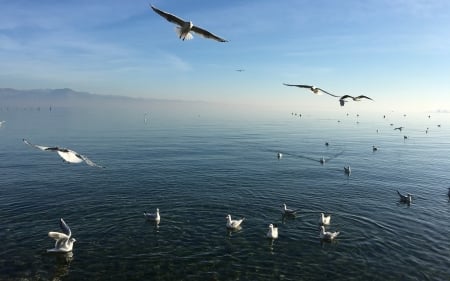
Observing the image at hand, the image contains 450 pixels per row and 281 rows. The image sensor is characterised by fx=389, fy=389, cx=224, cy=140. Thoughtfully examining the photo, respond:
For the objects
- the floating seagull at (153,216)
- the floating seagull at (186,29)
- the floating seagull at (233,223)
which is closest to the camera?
the floating seagull at (186,29)

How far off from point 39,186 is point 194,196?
1742cm

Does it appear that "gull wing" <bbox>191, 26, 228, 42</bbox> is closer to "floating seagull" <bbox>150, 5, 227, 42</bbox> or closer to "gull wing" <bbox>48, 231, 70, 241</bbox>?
"floating seagull" <bbox>150, 5, 227, 42</bbox>

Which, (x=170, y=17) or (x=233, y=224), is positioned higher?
(x=170, y=17)

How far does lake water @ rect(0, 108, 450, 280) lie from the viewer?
2381 centimetres

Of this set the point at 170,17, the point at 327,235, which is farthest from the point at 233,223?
the point at 170,17

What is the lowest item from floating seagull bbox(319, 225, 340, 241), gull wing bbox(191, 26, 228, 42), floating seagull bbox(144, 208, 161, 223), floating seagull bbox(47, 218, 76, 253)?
floating seagull bbox(47, 218, 76, 253)

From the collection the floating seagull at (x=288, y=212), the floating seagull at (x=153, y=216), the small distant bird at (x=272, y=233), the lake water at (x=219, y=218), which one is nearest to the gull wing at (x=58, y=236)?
the lake water at (x=219, y=218)

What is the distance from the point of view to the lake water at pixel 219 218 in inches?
938

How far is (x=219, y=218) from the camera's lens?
107ft

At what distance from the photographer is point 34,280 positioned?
2180 centimetres

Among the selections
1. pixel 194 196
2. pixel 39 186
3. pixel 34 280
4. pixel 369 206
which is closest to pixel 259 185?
pixel 194 196

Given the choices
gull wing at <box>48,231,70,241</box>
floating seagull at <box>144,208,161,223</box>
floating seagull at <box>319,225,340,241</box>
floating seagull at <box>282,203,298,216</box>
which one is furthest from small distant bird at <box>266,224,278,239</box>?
gull wing at <box>48,231,70,241</box>

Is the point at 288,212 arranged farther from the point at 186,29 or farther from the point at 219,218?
the point at 186,29

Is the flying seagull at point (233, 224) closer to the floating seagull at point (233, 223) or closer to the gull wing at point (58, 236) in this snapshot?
the floating seagull at point (233, 223)
